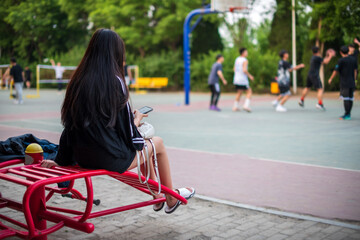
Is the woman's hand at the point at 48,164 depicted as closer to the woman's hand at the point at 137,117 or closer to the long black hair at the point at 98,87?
the long black hair at the point at 98,87

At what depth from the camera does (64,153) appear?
3.78 m

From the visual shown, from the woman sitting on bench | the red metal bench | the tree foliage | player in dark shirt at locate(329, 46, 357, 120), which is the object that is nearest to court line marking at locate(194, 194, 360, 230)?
the red metal bench

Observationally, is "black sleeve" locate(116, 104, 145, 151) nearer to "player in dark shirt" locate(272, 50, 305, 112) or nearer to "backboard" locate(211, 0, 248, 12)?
"player in dark shirt" locate(272, 50, 305, 112)

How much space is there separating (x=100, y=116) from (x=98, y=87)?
0.72ft

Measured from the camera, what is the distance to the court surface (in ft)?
17.5

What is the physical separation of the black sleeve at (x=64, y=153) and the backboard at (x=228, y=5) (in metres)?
17.6

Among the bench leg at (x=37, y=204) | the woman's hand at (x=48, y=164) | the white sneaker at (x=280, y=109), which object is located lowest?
the white sneaker at (x=280, y=109)

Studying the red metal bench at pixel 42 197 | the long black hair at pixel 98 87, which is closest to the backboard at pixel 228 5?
the long black hair at pixel 98 87

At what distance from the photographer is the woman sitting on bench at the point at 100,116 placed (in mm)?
3553

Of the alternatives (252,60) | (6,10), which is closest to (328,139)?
(6,10)

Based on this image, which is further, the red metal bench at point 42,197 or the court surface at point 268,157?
the court surface at point 268,157

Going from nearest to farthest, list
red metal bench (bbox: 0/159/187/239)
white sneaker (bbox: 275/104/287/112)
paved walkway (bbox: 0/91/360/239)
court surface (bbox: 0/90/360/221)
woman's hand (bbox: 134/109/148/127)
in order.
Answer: red metal bench (bbox: 0/159/187/239) → woman's hand (bbox: 134/109/148/127) → paved walkway (bbox: 0/91/360/239) → court surface (bbox: 0/90/360/221) → white sneaker (bbox: 275/104/287/112)

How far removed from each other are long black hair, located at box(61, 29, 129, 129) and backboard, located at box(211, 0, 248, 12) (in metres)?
17.5

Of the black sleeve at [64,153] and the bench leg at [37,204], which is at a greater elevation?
the black sleeve at [64,153]
